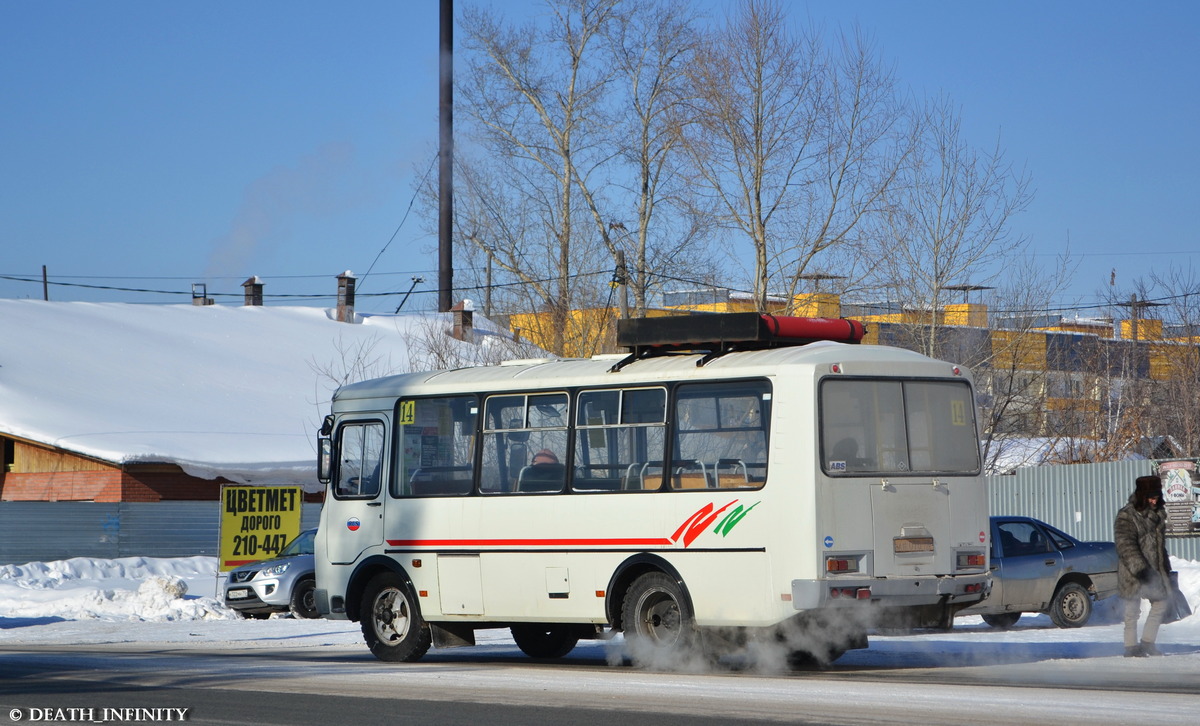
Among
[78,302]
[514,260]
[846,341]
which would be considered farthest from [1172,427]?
[78,302]

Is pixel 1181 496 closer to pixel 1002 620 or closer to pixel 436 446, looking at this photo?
pixel 1002 620

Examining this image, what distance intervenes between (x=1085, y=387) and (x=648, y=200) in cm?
1414

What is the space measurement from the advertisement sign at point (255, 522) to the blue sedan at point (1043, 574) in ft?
43.5

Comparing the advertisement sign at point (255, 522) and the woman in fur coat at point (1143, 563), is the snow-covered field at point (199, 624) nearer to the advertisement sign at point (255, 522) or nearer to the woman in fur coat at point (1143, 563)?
the woman in fur coat at point (1143, 563)

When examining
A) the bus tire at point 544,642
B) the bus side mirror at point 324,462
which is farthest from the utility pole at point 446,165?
the bus tire at point 544,642

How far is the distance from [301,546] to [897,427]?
13.7 m

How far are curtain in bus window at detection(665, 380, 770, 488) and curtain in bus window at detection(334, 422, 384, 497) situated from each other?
3.85 metres

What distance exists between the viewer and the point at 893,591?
11680 mm

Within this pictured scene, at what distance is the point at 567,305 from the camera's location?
136ft

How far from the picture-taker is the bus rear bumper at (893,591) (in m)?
11.4

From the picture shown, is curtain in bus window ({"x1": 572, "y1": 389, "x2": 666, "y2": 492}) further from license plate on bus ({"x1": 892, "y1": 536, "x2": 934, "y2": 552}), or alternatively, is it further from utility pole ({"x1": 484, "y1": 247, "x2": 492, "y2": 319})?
utility pole ({"x1": 484, "y1": 247, "x2": 492, "y2": 319})

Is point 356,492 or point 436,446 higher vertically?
point 436,446

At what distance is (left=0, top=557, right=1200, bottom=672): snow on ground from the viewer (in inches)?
578

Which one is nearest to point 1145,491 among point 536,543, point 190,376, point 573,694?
point 536,543
